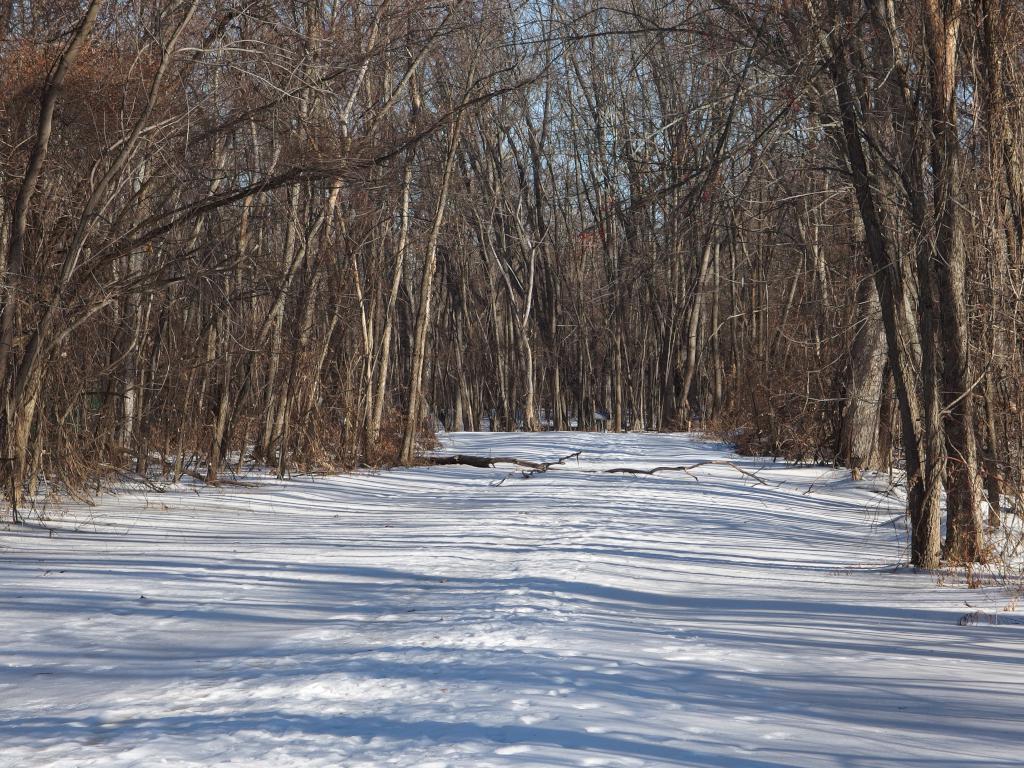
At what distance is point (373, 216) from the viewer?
19.0 m

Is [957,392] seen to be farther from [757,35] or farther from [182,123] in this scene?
[182,123]

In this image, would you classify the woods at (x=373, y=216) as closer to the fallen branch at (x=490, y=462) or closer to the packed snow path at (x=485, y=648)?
the fallen branch at (x=490, y=462)

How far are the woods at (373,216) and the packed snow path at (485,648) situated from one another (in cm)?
167

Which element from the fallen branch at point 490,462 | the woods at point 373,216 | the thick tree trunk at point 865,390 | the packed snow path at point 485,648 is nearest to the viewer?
the packed snow path at point 485,648

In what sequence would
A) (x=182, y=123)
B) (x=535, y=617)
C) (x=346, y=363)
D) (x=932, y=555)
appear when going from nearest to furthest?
1. (x=535, y=617)
2. (x=932, y=555)
3. (x=182, y=123)
4. (x=346, y=363)

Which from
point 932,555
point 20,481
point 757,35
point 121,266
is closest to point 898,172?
point 757,35

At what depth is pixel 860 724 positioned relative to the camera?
4609mm

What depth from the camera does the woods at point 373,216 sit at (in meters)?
8.56

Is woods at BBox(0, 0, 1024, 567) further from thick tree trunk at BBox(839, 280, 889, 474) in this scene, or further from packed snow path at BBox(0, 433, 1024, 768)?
packed snow path at BBox(0, 433, 1024, 768)

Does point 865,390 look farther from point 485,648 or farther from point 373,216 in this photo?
point 485,648

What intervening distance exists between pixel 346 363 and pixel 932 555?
1178 cm

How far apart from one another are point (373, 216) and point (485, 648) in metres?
14.1

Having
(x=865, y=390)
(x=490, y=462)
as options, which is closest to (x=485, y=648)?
(x=865, y=390)

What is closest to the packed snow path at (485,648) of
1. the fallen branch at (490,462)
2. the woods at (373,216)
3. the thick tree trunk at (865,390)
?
the woods at (373,216)
